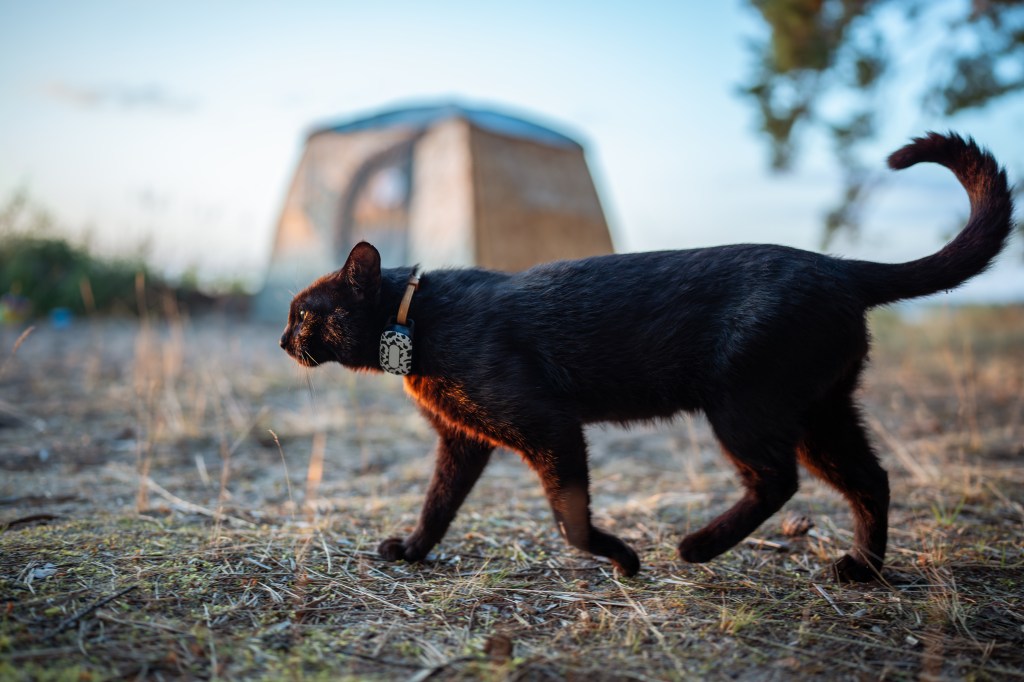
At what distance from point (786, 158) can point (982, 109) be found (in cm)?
224

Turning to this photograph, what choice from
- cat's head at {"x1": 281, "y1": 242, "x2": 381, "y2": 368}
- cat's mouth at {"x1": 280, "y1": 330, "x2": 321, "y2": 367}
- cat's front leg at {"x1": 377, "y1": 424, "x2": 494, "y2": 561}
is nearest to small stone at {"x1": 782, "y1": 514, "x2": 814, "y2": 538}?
cat's front leg at {"x1": 377, "y1": 424, "x2": 494, "y2": 561}

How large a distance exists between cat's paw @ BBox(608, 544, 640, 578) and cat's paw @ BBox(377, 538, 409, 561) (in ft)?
2.61

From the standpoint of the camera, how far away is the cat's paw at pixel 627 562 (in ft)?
8.43

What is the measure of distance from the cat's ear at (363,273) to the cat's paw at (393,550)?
952 millimetres

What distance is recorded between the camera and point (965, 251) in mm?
2445

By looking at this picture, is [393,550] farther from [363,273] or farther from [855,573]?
[855,573]

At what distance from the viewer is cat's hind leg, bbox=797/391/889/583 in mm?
2584

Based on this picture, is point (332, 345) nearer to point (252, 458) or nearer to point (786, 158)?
point (252, 458)

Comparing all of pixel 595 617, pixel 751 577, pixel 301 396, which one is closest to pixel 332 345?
pixel 595 617

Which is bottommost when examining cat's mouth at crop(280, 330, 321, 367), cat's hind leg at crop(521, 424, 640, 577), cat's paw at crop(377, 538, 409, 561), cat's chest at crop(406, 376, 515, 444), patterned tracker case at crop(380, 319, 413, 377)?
cat's paw at crop(377, 538, 409, 561)

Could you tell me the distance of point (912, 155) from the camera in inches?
102

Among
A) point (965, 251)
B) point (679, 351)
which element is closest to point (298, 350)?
point (679, 351)

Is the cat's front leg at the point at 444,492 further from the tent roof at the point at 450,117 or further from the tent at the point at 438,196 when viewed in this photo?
the tent roof at the point at 450,117

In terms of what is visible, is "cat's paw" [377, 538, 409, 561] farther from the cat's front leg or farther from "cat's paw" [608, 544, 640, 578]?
"cat's paw" [608, 544, 640, 578]
